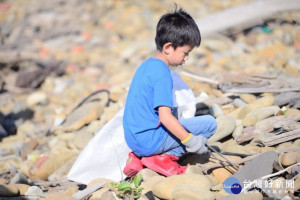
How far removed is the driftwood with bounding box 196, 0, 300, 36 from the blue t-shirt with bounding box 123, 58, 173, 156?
536 centimetres

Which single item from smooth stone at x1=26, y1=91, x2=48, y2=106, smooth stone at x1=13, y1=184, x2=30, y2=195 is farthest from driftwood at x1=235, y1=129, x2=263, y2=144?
smooth stone at x1=26, y1=91, x2=48, y2=106

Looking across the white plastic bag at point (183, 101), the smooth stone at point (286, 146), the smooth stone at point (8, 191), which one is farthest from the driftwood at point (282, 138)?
the smooth stone at point (8, 191)

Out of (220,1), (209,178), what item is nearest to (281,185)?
(209,178)

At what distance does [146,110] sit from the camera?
3172 mm

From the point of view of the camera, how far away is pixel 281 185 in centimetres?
285

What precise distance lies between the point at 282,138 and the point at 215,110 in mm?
951

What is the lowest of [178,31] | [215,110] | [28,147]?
[28,147]

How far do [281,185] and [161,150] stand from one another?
978mm

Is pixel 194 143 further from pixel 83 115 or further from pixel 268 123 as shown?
pixel 83 115

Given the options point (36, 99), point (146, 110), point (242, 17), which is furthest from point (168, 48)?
point (242, 17)

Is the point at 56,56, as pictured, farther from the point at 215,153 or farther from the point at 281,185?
the point at 281,185

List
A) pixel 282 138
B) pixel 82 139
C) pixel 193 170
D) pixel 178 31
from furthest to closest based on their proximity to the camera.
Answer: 1. pixel 82 139
2. pixel 282 138
3. pixel 193 170
4. pixel 178 31

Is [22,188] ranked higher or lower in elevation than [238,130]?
lower

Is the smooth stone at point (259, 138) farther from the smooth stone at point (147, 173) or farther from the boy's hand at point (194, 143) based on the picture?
the smooth stone at point (147, 173)
